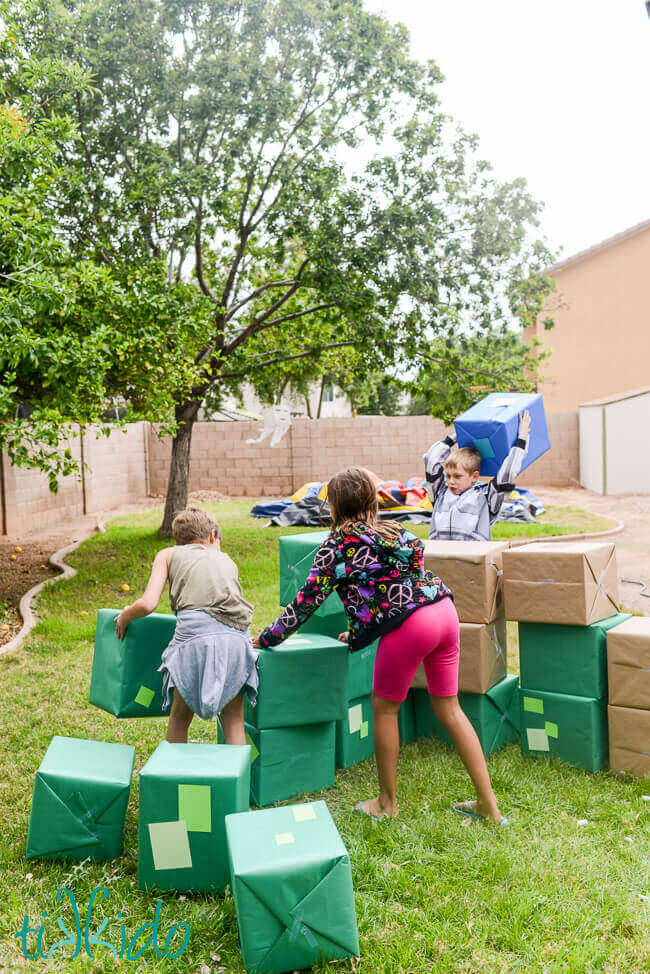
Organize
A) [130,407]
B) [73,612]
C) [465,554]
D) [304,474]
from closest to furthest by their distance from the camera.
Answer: [465,554] → [73,612] → [130,407] → [304,474]

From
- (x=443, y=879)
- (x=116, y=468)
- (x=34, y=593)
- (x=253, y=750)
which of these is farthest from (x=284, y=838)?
(x=116, y=468)

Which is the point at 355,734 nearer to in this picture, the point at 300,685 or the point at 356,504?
the point at 300,685

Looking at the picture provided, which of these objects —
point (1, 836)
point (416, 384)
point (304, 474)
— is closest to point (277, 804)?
point (1, 836)

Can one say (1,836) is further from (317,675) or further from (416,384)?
(416,384)

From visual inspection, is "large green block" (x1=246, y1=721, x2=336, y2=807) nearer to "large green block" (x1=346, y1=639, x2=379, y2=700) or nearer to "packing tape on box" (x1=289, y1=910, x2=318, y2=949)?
"large green block" (x1=346, y1=639, x2=379, y2=700)

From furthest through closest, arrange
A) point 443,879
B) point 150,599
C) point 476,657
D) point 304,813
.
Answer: point 476,657, point 150,599, point 443,879, point 304,813

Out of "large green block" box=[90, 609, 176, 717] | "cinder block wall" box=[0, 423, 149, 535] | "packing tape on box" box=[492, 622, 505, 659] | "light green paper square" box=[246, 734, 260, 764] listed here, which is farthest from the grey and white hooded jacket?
"cinder block wall" box=[0, 423, 149, 535]

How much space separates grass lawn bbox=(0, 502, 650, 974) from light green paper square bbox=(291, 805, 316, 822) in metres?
0.36

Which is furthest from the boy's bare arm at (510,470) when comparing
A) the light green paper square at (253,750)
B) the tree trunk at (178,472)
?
the tree trunk at (178,472)

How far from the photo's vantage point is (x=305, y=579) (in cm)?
379

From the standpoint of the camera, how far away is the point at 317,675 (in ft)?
11.1

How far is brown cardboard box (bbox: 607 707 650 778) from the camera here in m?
3.49

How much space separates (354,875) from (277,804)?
729mm

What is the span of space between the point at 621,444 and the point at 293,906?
15.7 meters
